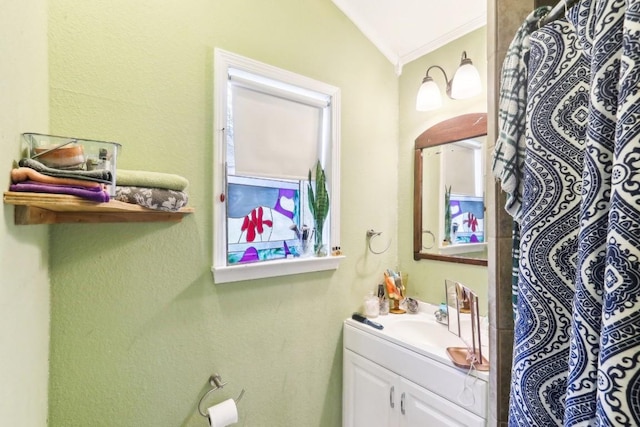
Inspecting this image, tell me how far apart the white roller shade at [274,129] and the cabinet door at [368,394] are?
1.14 m

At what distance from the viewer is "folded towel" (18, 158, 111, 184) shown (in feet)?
2.33

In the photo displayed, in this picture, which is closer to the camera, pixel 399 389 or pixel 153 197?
pixel 153 197

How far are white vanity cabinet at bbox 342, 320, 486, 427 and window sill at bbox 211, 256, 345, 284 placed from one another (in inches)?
16.6

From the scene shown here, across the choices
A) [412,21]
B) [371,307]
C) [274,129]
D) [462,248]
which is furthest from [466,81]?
[371,307]

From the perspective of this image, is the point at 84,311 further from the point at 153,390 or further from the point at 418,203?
the point at 418,203

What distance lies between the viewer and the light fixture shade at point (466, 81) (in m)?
1.55

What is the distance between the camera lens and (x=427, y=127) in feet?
6.22

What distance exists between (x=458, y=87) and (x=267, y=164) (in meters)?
1.13

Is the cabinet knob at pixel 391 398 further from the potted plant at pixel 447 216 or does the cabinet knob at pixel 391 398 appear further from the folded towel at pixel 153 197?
the folded towel at pixel 153 197

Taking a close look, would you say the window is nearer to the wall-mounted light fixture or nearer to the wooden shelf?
the wooden shelf

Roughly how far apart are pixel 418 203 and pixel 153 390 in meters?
1.73

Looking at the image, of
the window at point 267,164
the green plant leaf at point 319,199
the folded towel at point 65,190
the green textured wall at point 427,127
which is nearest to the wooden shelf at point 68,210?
the folded towel at point 65,190

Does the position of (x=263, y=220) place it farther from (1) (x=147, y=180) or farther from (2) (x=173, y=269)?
(1) (x=147, y=180)

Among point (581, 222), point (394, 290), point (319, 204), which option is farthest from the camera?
point (394, 290)
